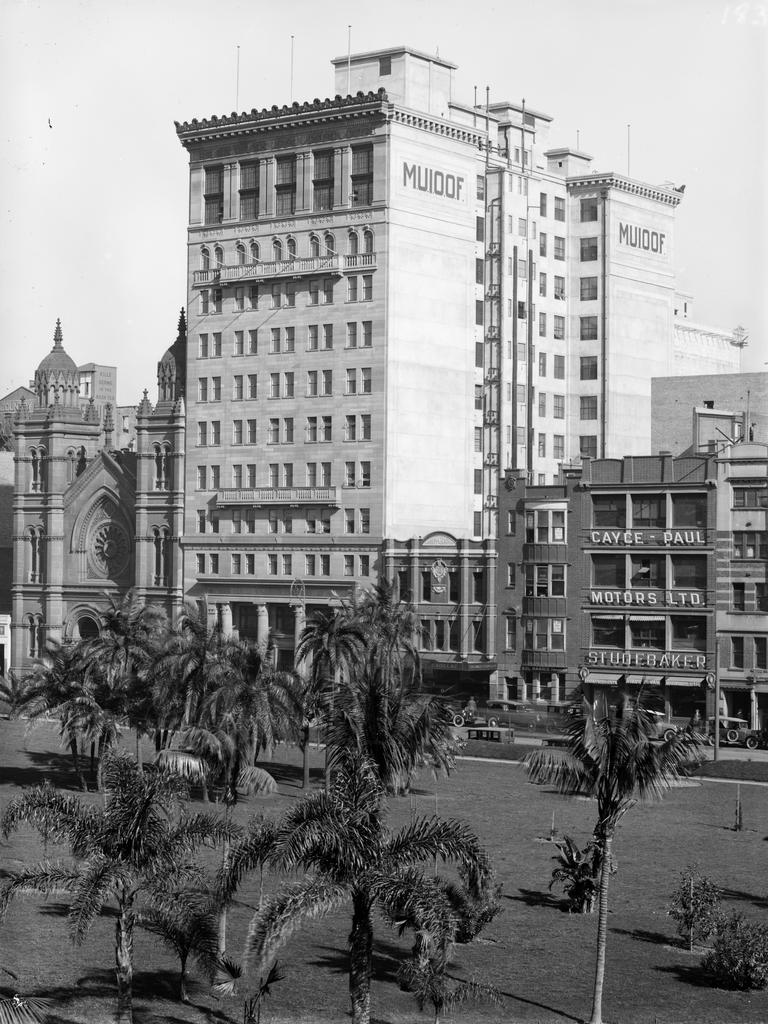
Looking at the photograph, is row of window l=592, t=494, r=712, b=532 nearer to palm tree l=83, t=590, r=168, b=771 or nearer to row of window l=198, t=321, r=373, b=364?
row of window l=198, t=321, r=373, b=364

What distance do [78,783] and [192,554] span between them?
62.9 metres

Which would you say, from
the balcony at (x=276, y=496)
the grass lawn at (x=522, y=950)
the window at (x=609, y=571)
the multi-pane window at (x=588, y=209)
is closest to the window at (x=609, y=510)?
the window at (x=609, y=571)

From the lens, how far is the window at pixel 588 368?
506ft

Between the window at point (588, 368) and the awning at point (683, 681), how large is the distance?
44.8 meters

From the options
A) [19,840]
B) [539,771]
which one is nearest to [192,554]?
[19,840]

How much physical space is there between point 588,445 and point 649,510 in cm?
3900

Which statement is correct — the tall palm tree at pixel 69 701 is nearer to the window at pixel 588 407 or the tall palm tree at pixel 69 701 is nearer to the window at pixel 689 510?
the window at pixel 689 510

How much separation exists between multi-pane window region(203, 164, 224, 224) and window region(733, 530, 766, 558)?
55.2 meters

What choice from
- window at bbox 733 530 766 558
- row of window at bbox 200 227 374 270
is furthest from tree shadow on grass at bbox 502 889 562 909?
row of window at bbox 200 227 374 270

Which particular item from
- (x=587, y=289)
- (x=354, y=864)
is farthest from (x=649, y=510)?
(x=354, y=864)

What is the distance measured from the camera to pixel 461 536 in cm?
14162

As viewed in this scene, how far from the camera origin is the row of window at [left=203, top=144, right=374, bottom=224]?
137 m

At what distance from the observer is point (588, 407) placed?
507ft

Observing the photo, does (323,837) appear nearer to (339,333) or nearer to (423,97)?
(339,333)
